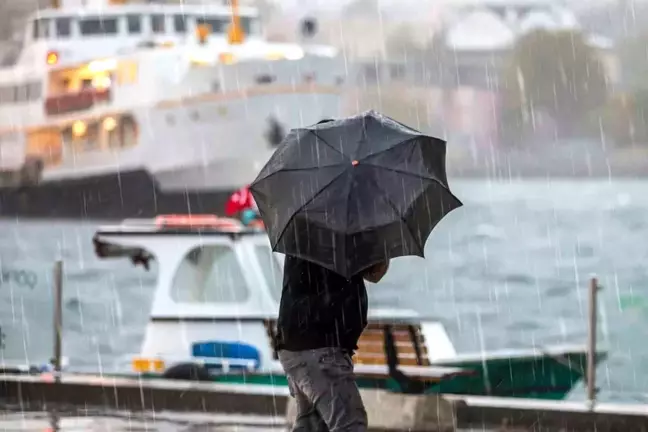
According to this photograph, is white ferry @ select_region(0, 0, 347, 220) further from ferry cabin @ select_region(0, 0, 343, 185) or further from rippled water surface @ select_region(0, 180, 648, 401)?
rippled water surface @ select_region(0, 180, 648, 401)

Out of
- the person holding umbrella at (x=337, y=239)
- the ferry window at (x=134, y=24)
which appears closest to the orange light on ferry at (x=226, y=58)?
the ferry window at (x=134, y=24)

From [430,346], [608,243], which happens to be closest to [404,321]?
[430,346]

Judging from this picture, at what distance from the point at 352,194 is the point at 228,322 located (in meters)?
5.18

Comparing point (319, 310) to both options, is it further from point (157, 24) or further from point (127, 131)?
point (157, 24)

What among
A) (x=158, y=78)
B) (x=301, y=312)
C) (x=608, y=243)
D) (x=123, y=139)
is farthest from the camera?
(x=608, y=243)

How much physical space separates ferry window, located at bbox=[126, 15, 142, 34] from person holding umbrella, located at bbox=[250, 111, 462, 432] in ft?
95.0

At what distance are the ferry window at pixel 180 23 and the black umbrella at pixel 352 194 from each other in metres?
28.2

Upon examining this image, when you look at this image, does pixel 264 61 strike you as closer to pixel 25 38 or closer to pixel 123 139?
pixel 123 139

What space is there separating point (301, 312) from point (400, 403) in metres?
2.14

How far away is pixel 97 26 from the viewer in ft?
104

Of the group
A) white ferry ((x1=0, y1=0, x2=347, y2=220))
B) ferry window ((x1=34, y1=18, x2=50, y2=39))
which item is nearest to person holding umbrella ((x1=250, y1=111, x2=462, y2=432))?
white ferry ((x1=0, y1=0, x2=347, y2=220))

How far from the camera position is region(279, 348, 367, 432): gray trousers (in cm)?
312

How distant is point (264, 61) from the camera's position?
28547 mm

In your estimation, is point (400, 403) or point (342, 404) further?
point (400, 403)
